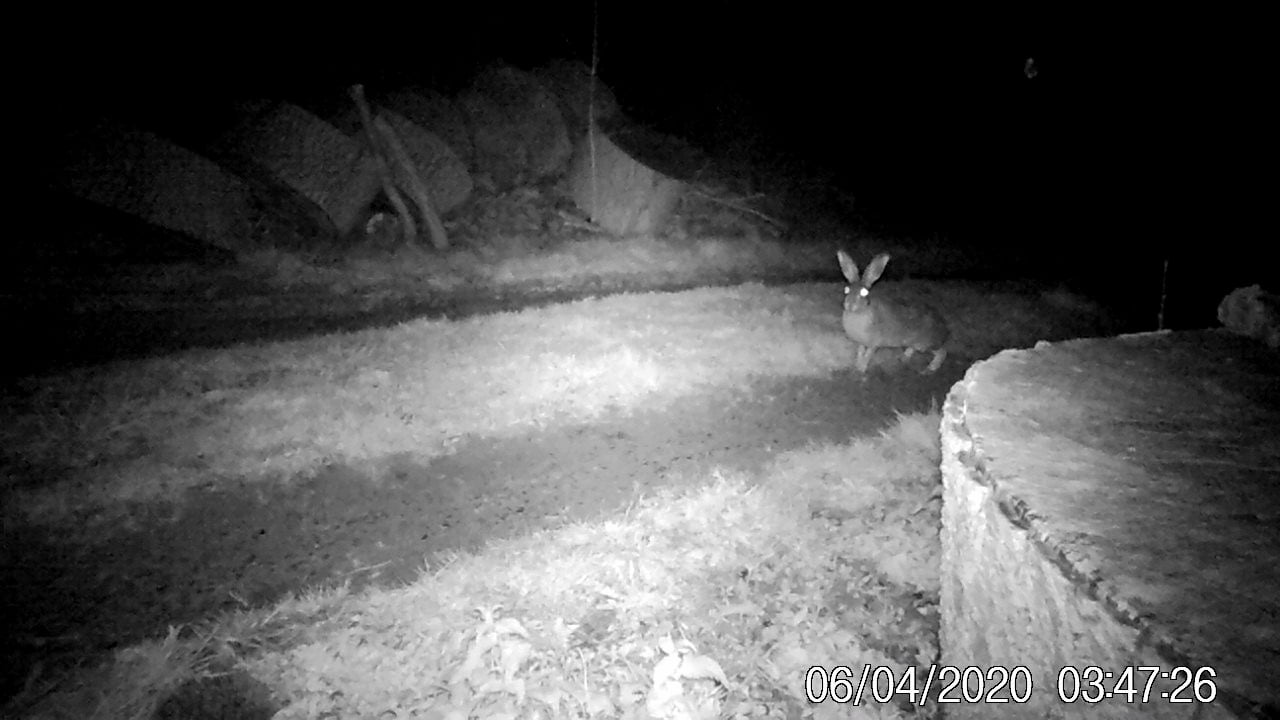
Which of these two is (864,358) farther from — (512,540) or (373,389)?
(373,389)

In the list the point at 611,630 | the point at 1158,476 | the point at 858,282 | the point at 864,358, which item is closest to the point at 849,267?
the point at 858,282

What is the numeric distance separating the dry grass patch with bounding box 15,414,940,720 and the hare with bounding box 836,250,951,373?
6.62ft

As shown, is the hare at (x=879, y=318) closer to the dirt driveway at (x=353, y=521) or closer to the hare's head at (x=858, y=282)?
the hare's head at (x=858, y=282)

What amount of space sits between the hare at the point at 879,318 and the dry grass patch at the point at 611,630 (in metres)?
2.02

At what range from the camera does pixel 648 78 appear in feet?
45.2

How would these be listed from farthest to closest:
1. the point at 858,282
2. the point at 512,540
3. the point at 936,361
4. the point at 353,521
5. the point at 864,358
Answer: the point at 936,361
the point at 864,358
the point at 858,282
the point at 353,521
the point at 512,540

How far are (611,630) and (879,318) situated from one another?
11.9 ft

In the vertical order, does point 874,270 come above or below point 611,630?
above

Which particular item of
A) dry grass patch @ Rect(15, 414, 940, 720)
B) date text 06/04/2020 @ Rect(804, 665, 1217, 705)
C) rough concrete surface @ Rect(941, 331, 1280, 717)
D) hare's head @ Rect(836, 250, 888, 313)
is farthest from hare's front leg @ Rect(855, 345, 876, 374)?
date text 06/04/2020 @ Rect(804, 665, 1217, 705)

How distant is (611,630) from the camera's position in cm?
297

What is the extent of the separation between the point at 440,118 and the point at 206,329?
196 inches

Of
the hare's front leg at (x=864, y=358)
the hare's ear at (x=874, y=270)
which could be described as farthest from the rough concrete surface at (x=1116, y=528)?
the hare's front leg at (x=864, y=358)

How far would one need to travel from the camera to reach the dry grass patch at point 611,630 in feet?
8.63

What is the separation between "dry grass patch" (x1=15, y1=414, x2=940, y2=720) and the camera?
2.63 metres
